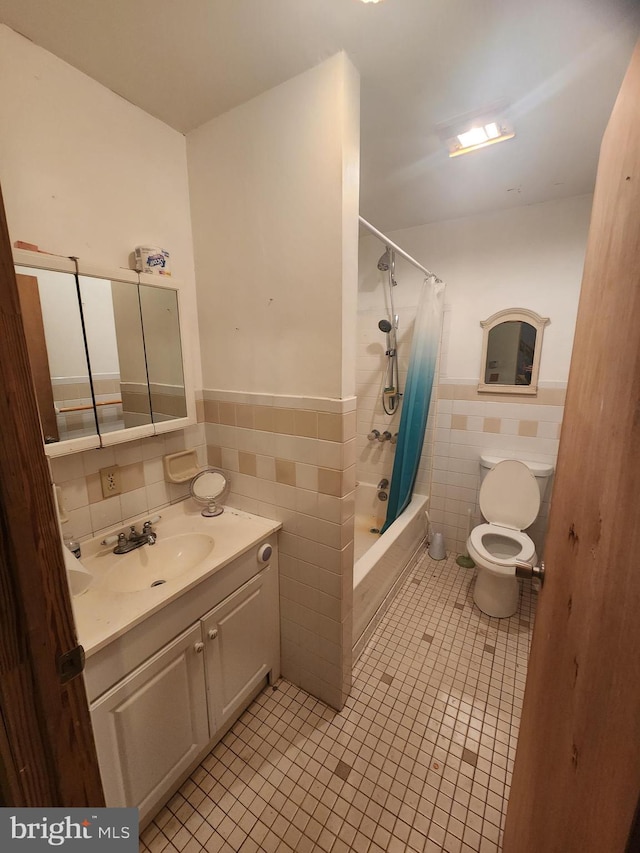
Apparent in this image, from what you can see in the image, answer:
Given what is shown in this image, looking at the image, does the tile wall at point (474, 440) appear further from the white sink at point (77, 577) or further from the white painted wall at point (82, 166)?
the white sink at point (77, 577)

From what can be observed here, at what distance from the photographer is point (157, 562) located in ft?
4.20

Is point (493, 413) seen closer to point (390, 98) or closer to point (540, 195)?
point (540, 195)

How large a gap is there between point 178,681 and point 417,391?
6.61 feet

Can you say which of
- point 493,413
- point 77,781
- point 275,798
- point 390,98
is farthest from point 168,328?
point 493,413

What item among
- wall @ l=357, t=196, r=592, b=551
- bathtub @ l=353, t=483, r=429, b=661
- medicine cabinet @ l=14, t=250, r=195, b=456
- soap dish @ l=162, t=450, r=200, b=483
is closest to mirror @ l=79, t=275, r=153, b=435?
medicine cabinet @ l=14, t=250, r=195, b=456

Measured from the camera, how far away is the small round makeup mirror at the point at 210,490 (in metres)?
1.54

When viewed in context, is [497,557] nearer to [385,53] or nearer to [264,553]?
[264,553]

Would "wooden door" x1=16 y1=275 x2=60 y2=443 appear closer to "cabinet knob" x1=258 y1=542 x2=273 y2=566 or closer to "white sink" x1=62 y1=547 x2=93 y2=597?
"white sink" x1=62 y1=547 x2=93 y2=597

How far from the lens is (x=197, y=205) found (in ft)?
4.82

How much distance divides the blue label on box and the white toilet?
5.95 feet

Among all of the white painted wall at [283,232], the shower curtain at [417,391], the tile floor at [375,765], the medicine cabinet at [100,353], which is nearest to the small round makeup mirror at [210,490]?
the medicine cabinet at [100,353]

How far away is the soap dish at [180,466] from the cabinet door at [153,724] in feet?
2.14

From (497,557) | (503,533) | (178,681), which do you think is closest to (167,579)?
(178,681)

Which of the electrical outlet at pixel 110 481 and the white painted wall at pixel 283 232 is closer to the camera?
the white painted wall at pixel 283 232
